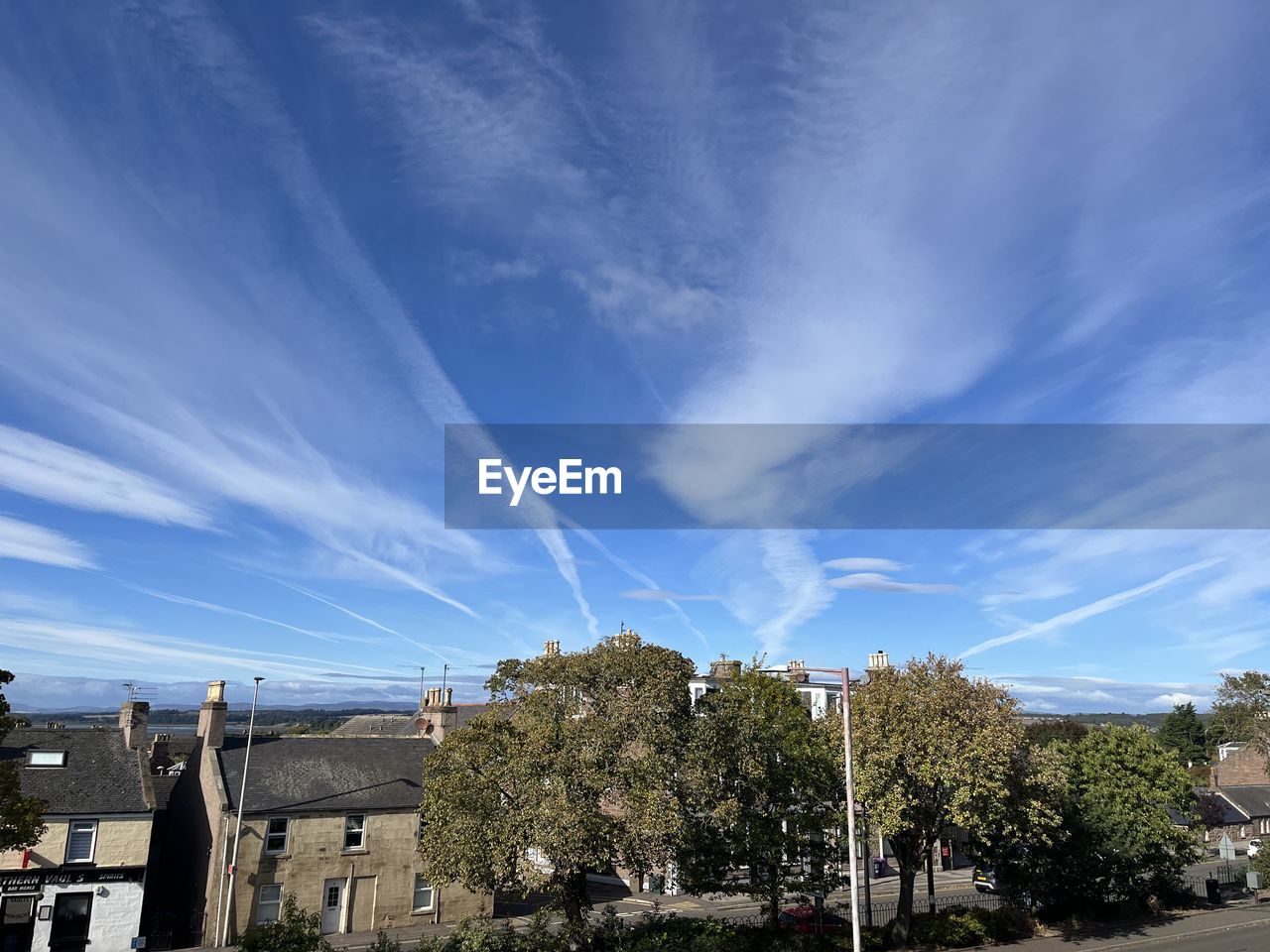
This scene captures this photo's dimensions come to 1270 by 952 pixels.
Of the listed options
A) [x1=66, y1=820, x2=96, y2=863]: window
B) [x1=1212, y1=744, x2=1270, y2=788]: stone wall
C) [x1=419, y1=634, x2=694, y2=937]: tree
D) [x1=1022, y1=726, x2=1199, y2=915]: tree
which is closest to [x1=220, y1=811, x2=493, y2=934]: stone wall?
[x1=66, y1=820, x2=96, y2=863]: window

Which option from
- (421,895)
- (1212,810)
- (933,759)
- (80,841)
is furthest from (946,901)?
(1212,810)

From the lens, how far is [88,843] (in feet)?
133

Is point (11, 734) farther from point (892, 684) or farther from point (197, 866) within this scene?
point (892, 684)

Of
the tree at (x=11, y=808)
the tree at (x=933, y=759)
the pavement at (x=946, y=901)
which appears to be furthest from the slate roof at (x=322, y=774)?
the tree at (x=933, y=759)

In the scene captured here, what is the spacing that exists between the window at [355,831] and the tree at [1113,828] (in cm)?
3468

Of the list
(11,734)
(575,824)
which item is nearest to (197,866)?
(11,734)

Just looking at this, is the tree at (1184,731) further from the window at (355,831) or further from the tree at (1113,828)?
the window at (355,831)

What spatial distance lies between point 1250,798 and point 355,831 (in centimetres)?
9172

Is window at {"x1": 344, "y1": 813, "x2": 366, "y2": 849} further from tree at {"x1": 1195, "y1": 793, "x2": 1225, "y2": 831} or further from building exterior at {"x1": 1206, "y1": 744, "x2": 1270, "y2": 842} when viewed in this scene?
building exterior at {"x1": 1206, "y1": 744, "x2": 1270, "y2": 842}

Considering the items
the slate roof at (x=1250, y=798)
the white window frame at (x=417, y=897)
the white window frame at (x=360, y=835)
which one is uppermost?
the white window frame at (x=360, y=835)

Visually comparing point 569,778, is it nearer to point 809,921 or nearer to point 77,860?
point 809,921

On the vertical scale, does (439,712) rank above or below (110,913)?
above

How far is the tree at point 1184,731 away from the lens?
140 meters

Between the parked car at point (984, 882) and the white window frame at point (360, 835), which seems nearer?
the white window frame at point (360, 835)
